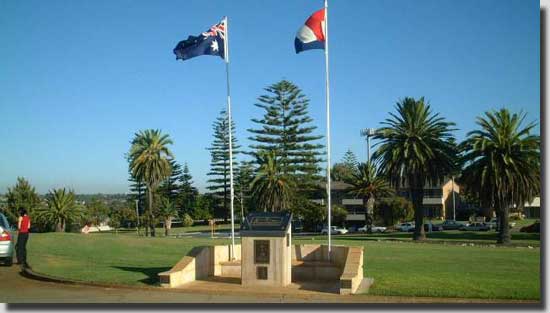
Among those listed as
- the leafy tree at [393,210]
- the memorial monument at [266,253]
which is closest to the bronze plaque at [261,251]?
the memorial monument at [266,253]

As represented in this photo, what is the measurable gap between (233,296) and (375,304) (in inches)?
106

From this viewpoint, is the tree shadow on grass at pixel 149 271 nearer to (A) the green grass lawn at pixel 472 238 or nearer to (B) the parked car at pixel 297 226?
(A) the green grass lawn at pixel 472 238

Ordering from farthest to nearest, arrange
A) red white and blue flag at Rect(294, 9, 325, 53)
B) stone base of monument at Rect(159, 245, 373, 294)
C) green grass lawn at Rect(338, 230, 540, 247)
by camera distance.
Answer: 1. green grass lawn at Rect(338, 230, 540, 247)
2. red white and blue flag at Rect(294, 9, 325, 53)
3. stone base of monument at Rect(159, 245, 373, 294)

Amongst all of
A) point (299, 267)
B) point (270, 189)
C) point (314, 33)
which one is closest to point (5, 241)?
point (299, 267)

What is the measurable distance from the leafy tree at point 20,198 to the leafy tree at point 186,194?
3050cm

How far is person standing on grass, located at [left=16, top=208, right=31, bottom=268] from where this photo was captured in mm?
14623

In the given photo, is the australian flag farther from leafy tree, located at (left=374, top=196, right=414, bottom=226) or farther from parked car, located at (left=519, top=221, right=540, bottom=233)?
leafy tree, located at (left=374, top=196, right=414, bottom=226)

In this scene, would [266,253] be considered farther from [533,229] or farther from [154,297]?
[533,229]

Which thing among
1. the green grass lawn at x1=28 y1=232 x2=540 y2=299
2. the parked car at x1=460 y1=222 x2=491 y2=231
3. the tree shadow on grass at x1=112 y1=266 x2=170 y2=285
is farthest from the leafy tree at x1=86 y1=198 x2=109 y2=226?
the tree shadow on grass at x1=112 y1=266 x2=170 y2=285

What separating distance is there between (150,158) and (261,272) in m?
51.0

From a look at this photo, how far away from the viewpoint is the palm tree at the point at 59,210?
47553 millimetres

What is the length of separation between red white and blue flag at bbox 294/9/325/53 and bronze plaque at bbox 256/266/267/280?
6084 mm

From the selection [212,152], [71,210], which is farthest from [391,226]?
[71,210]

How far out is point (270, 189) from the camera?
191 ft
